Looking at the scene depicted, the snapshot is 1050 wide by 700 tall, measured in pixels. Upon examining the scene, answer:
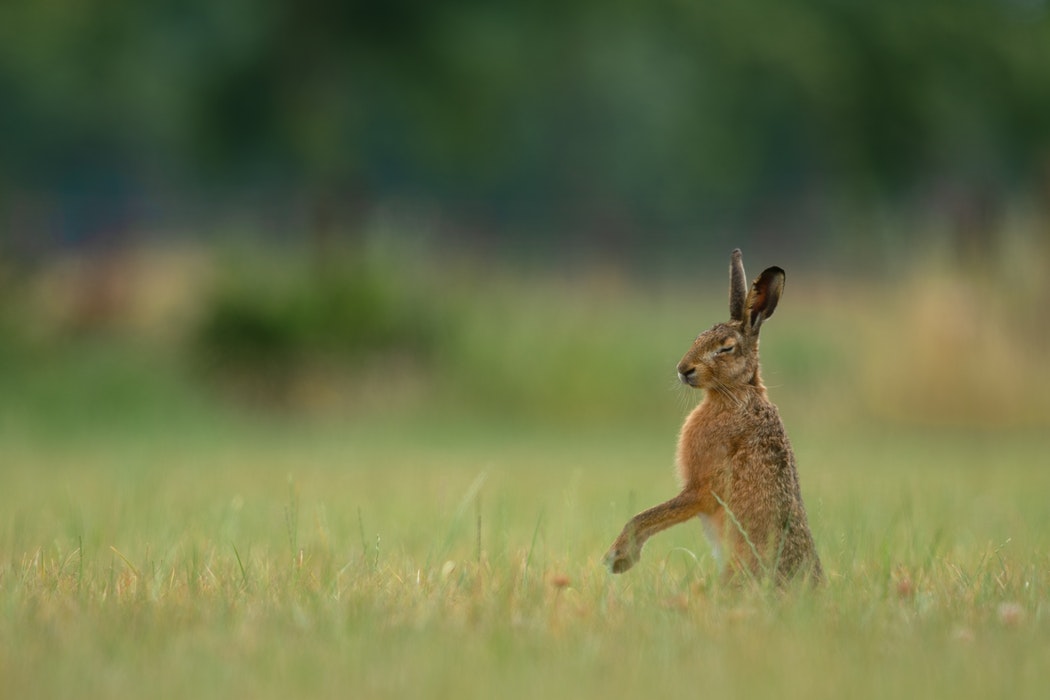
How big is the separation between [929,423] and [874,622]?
30.5ft

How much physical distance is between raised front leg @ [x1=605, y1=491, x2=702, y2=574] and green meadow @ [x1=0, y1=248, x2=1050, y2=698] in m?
0.11

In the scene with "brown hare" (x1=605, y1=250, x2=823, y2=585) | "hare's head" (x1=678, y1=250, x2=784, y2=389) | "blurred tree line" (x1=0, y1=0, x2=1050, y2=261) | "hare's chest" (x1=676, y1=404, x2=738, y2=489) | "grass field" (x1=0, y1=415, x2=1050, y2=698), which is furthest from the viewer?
"blurred tree line" (x1=0, y1=0, x2=1050, y2=261)

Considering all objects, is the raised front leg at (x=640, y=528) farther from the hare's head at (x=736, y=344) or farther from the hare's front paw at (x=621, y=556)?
the hare's head at (x=736, y=344)

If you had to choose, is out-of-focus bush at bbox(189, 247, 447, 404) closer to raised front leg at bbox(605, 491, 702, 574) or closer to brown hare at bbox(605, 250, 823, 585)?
brown hare at bbox(605, 250, 823, 585)

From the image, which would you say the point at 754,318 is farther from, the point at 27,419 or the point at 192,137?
the point at 192,137

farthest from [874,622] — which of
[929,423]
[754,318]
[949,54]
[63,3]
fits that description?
[949,54]

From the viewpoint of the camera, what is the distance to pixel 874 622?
391 centimetres

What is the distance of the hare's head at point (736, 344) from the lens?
472cm

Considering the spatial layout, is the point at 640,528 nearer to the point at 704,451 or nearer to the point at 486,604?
the point at 704,451

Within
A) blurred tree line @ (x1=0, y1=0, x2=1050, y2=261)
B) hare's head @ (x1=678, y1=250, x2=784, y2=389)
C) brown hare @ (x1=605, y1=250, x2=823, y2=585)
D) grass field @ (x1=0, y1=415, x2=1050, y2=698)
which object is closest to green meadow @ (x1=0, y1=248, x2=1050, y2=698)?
grass field @ (x1=0, y1=415, x2=1050, y2=698)

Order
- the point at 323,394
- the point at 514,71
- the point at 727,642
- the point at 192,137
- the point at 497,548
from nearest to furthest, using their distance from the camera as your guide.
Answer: the point at 727,642, the point at 497,548, the point at 323,394, the point at 514,71, the point at 192,137

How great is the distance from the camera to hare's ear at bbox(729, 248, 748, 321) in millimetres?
4816

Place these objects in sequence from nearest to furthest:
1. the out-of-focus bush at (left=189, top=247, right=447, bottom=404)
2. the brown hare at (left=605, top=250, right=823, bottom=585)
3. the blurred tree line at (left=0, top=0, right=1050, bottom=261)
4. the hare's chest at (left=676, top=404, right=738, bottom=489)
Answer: the brown hare at (left=605, top=250, right=823, bottom=585) → the hare's chest at (left=676, top=404, right=738, bottom=489) → the out-of-focus bush at (left=189, top=247, right=447, bottom=404) → the blurred tree line at (left=0, top=0, right=1050, bottom=261)

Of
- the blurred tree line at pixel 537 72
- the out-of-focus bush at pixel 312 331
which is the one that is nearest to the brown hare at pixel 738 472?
the out-of-focus bush at pixel 312 331
